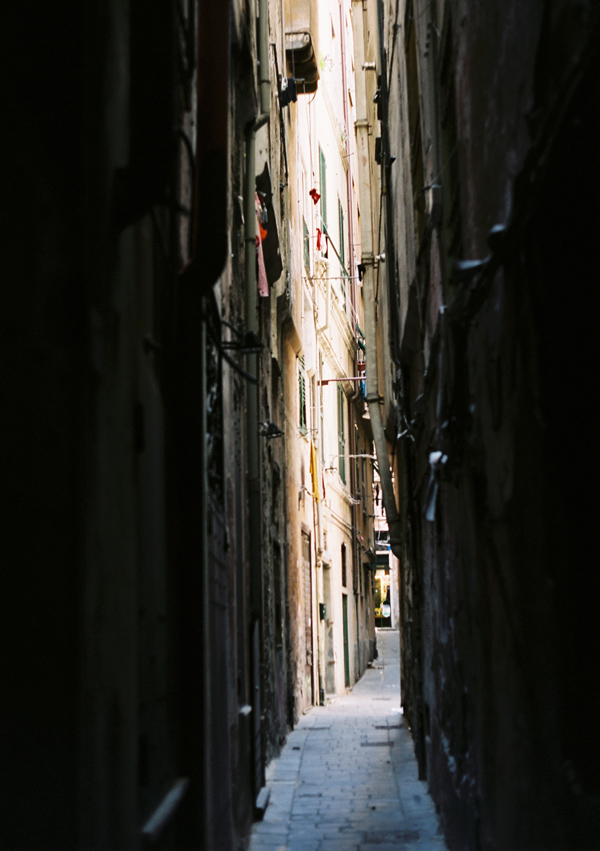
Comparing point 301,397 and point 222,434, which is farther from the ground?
point 301,397

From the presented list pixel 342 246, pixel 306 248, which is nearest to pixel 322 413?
pixel 306 248

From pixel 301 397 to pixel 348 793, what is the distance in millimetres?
9035

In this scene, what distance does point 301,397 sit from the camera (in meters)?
16.4

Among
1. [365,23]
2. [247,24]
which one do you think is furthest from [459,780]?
[365,23]

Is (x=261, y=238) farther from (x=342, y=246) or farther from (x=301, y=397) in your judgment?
(x=342, y=246)

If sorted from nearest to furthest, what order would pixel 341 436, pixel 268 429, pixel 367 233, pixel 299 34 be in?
pixel 268 429 → pixel 299 34 → pixel 367 233 → pixel 341 436

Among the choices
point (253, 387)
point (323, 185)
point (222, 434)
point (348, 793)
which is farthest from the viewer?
point (323, 185)

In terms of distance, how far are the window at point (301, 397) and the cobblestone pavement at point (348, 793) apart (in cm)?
500

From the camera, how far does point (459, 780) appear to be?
5.56m

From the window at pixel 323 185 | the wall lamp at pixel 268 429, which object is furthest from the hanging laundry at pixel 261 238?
the window at pixel 323 185

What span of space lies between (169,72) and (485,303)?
5.63ft

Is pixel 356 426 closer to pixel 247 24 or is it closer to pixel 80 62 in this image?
pixel 247 24

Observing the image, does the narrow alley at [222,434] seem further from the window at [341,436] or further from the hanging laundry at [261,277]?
the window at [341,436]

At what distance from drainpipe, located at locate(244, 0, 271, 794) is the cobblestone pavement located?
0.65m
